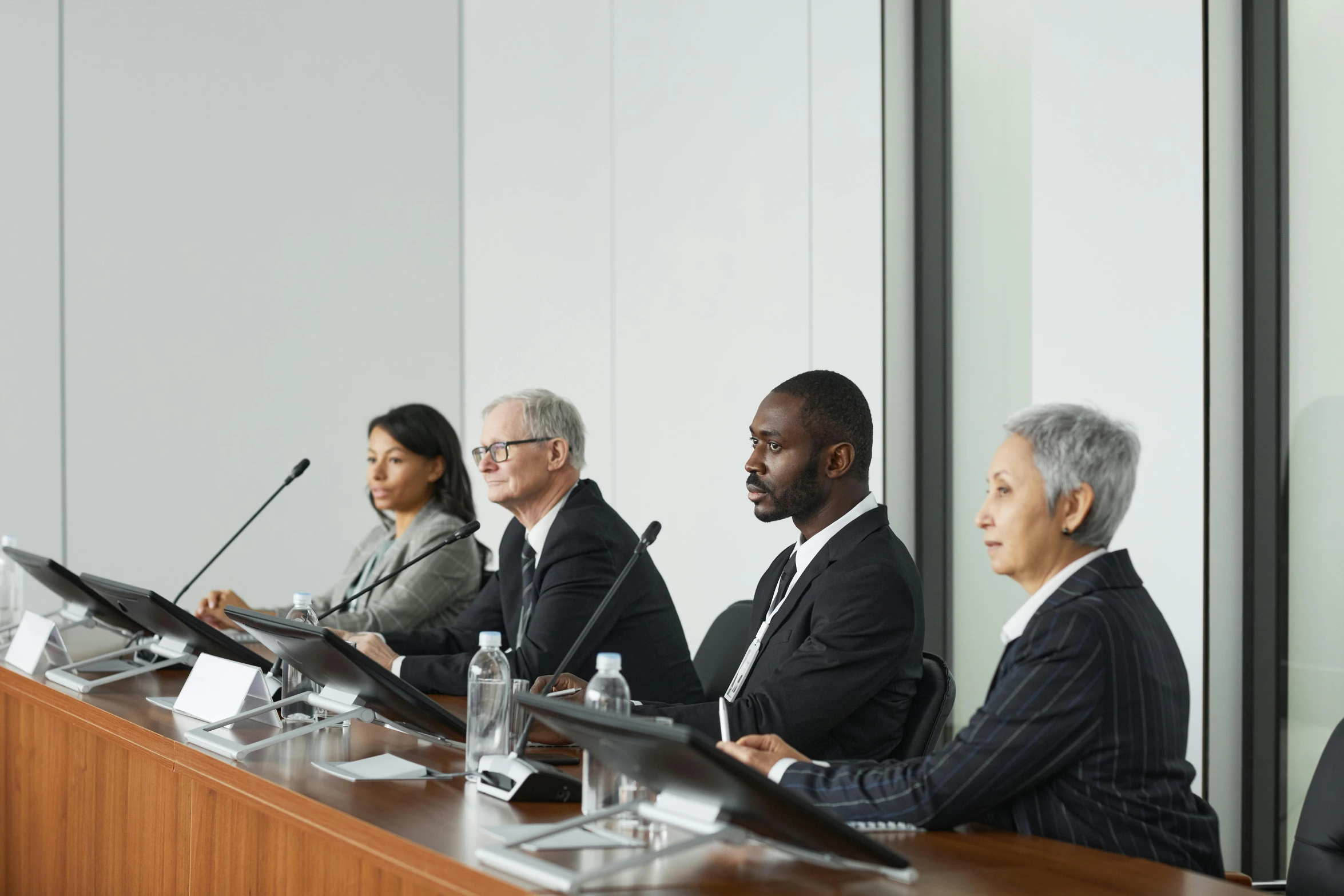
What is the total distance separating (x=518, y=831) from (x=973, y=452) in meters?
2.68

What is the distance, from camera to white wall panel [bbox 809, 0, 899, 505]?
4.04 m

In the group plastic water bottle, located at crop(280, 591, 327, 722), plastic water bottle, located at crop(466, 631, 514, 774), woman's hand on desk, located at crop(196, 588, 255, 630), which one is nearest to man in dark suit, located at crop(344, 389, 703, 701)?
plastic water bottle, located at crop(280, 591, 327, 722)

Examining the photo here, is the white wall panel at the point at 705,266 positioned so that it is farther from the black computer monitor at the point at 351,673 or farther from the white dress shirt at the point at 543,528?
the black computer monitor at the point at 351,673

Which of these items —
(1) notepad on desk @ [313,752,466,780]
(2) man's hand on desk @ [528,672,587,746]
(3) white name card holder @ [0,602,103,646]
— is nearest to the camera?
(1) notepad on desk @ [313,752,466,780]

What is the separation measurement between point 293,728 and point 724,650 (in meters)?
0.96

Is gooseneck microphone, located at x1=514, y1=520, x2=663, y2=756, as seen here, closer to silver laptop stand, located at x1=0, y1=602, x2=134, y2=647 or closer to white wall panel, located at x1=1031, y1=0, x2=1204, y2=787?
white wall panel, located at x1=1031, y1=0, x2=1204, y2=787

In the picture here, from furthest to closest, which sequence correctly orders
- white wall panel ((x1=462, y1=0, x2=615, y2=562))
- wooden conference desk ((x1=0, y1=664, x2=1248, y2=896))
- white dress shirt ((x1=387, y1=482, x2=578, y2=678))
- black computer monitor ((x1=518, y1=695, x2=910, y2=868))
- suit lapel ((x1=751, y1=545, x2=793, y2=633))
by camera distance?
white wall panel ((x1=462, y1=0, x2=615, y2=562)) < white dress shirt ((x1=387, y1=482, x2=578, y2=678)) < suit lapel ((x1=751, y1=545, x2=793, y2=633)) < wooden conference desk ((x1=0, y1=664, x2=1248, y2=896)) < black computer monitor ((x1=518, y1=695, x2=910, y2=868))

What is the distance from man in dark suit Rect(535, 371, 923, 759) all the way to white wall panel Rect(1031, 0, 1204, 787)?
98 centimetres

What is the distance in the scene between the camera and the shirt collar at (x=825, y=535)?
2143 mm

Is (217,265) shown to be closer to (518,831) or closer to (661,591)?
(661,591)

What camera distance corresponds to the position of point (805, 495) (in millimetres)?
2160

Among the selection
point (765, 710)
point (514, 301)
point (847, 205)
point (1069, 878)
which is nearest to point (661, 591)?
point (765, 710)

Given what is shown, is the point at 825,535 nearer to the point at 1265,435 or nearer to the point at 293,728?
the point at 293,728

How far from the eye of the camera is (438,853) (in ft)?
4.68
